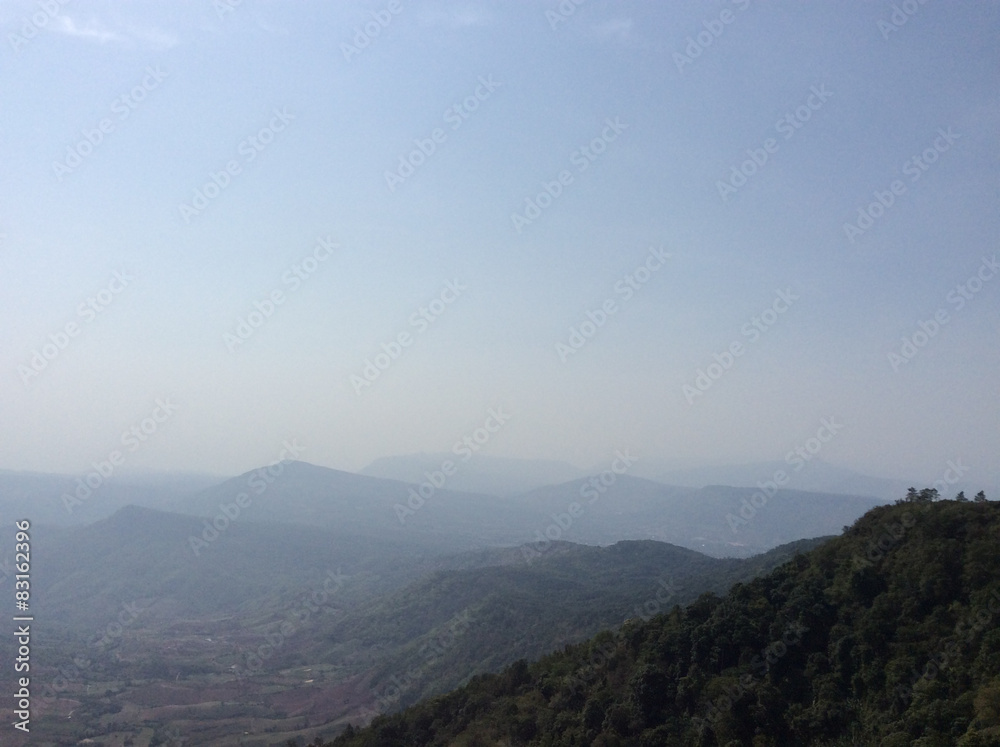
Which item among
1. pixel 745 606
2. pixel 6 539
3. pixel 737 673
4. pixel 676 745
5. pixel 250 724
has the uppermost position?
pixel 6 539

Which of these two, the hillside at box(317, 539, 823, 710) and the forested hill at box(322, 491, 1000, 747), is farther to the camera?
the hillside at box(317, 539, 823, 710)

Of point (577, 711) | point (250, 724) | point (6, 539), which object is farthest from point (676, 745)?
point (6, 539)

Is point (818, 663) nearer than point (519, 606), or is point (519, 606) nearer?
point (818, 663)

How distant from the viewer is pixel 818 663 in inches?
962

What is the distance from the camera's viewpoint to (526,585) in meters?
102

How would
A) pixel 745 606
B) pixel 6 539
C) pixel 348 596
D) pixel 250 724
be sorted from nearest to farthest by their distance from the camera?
pixel 745 606 < pixel 250 724 < pixel 348 596 < pixel 6 539

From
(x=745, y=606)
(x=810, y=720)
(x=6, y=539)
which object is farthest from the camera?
(x=6, y=539)

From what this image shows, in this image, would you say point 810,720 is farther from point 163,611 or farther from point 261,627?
point 163,611

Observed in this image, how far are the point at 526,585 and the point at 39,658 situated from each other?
207 ft

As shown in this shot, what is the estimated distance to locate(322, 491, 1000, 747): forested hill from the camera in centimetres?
2052

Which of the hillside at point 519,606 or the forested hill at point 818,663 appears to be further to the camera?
the hillside at point 519,606

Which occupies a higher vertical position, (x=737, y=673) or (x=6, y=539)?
(x=6, y=539)

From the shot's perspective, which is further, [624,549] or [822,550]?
[624,549]

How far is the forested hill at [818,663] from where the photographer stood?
67.3 feet
